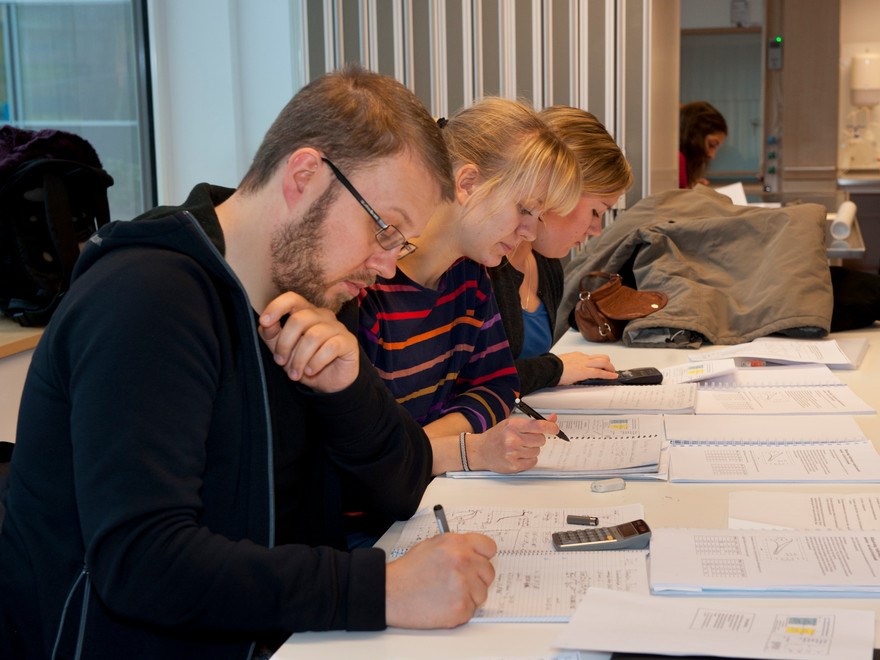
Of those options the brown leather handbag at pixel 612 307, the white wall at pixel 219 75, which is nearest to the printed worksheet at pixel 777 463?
the brown leather handbag at pixel 612 307

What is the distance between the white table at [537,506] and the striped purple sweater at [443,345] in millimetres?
254

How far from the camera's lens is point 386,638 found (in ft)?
3.51

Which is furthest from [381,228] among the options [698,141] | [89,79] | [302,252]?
[698,141]

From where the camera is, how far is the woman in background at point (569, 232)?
2.33m

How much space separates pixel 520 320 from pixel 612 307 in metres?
0.53

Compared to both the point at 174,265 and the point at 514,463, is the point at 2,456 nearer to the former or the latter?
the point at 174,265

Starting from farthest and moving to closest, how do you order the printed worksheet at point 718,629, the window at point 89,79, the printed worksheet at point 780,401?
the window at point 89,79 < the printed worksheet at point 780,401 < the printed worksheet at point 718,629

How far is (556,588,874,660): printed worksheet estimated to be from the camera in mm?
982

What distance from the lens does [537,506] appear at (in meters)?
1.51

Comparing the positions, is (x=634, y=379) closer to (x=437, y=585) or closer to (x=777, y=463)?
(x=777, y=463)

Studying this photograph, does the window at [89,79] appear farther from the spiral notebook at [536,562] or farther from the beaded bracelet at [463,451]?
the spiral notebook at [536,562]

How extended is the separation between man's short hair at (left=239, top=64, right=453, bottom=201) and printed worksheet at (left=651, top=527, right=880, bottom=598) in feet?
1.83

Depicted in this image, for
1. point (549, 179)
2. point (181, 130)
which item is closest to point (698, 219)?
point (549, 179)

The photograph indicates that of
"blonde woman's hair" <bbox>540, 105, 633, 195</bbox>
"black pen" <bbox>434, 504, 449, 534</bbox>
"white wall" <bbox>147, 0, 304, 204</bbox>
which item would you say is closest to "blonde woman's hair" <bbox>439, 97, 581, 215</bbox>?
"blonde woman's hair" <bbox>540, 105, 633, 195</bbox>
